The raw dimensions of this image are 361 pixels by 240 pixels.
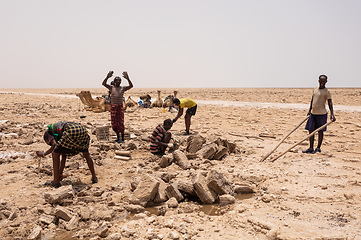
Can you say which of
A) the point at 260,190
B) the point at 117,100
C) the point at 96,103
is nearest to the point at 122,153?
the point at 117,100

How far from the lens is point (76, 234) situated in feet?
11.7

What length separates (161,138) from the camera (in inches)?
263

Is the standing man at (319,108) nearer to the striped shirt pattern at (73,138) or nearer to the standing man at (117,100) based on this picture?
the standing man at (117,100)

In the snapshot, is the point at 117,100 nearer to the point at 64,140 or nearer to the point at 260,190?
the point at 64,140

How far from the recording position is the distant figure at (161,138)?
6668 millimetres

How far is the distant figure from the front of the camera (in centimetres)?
667

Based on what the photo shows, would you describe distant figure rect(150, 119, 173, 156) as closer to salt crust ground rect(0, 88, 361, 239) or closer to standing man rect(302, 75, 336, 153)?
salt crust ground rect(0, 88, 361, 239)

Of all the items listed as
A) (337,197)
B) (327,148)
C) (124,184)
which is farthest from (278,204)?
(327,148)

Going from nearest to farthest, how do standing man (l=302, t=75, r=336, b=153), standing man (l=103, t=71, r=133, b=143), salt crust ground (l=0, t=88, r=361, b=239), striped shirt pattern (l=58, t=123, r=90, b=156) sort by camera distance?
1. salt crust ground (l=0, t=88, r=361, b=239)
2. striped shirt pattern (l=58, t=123, r=90, b=156)
3. standing man (l=302, t=75, r=336, b=153)
4. standing man (l=103, t=71, r=133, b=143)

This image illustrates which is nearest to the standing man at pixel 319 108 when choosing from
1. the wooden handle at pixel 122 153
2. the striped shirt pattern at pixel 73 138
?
the wooden handle at pixel 122 153

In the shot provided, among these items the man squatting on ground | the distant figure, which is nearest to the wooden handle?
the distant figure

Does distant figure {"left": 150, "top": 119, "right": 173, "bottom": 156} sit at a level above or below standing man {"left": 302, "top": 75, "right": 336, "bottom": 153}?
below

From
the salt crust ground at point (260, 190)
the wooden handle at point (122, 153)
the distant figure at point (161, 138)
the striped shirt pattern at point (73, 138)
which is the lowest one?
the salt crust ground at point (260, 190)

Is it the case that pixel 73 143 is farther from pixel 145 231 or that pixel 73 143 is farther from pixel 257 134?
pixel 257 134
